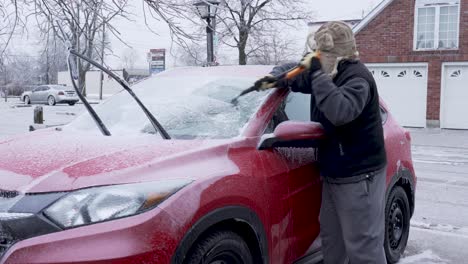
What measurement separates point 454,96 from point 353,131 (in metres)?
17.5

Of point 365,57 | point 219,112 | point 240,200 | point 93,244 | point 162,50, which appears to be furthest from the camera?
point 365,57

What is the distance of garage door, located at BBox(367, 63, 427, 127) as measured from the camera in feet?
64.7

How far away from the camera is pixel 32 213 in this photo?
92.3 inches

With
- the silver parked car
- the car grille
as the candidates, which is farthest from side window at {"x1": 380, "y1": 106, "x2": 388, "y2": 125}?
the silver parked car

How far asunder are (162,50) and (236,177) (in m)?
13.4

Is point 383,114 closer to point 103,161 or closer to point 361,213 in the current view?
point 361,213

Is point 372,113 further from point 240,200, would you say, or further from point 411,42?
point 411,42

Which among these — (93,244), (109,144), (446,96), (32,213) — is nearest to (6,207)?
(32,213)

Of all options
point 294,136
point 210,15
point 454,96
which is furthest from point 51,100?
point 294,136

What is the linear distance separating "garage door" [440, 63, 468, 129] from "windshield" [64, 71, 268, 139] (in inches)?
669

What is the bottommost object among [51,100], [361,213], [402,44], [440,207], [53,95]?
[440,207]

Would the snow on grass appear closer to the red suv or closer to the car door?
the red suv

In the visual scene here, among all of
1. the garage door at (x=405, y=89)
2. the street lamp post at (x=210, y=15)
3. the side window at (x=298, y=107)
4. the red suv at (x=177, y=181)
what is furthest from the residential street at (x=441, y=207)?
the garage door at (x=405, y=89)

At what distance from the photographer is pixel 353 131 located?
10.5ft
